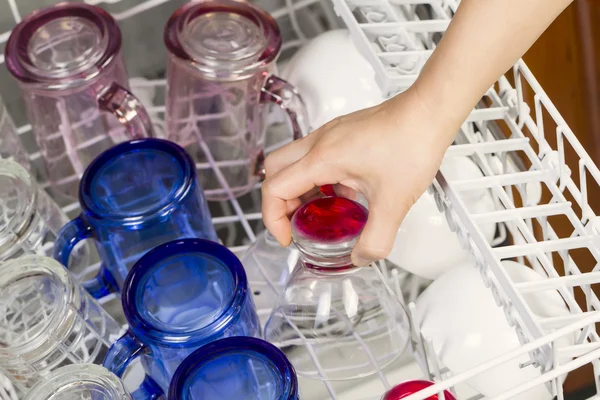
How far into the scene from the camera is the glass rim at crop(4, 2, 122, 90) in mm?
624

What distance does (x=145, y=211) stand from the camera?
0.54 m

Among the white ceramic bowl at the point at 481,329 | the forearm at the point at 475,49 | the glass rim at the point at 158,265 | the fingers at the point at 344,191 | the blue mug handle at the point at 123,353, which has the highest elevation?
the forearm at the point at 475,49

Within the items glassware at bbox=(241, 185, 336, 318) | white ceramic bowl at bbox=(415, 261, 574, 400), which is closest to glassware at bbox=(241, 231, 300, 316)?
glassware at bbox=(241, 185, 336, 318)

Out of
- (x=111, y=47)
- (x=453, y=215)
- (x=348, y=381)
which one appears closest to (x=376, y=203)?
(x=453, y=215)

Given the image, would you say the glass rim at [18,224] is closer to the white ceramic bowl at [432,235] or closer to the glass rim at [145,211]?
the glass rim at [145,211]

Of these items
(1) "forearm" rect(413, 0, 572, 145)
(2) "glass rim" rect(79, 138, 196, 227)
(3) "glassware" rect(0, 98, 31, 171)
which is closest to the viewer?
(1) "forearm" rect(413, 0, 572, 145)

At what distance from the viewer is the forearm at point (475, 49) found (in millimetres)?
417

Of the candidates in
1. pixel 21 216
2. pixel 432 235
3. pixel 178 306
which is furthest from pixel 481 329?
pixel 21 216

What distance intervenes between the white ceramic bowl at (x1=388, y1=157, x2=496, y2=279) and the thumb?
0.18m

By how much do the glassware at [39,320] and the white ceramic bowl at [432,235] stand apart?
236 millimetres

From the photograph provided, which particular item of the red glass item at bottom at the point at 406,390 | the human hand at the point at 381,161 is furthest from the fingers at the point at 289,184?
the red glass item at bottom at the point at 406,390

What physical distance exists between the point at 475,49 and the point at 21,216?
30cm

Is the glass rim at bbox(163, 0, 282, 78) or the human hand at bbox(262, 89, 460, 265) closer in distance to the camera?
the human hand at bbox(262, 89, 460, 265)

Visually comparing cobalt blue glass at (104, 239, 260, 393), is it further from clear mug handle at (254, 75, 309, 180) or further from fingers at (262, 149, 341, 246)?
clear mug handle at (254, 75, 309, 180)
